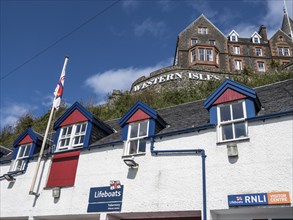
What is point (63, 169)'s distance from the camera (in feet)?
47.9

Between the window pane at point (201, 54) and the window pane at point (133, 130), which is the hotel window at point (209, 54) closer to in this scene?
the window pane at point (201, 54)

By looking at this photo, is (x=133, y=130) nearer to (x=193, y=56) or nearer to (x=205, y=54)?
(x=193, y=56)

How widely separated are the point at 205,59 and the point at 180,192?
34.0 metres

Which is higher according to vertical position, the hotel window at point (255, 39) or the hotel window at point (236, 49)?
the hotel window at point (255, 39)

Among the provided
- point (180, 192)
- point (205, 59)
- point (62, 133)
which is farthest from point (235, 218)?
point (205, 59)

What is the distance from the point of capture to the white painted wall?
9867 millimetres

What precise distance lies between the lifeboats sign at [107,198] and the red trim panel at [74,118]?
14.5 ft

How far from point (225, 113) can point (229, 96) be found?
0.75 meters

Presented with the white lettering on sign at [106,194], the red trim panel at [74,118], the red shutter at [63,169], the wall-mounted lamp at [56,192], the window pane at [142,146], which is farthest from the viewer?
the red trim panel at [74,118]

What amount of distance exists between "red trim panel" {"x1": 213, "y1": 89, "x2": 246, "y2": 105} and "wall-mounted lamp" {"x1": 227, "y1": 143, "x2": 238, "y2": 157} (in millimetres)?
2139

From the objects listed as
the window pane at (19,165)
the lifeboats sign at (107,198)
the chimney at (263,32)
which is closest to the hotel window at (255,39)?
the chimney at (263,32)

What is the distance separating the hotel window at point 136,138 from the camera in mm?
13172

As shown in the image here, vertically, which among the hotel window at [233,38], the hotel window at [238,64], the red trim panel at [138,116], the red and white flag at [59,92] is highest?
the hotel window at [233,38]

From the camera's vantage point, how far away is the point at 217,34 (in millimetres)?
48125
